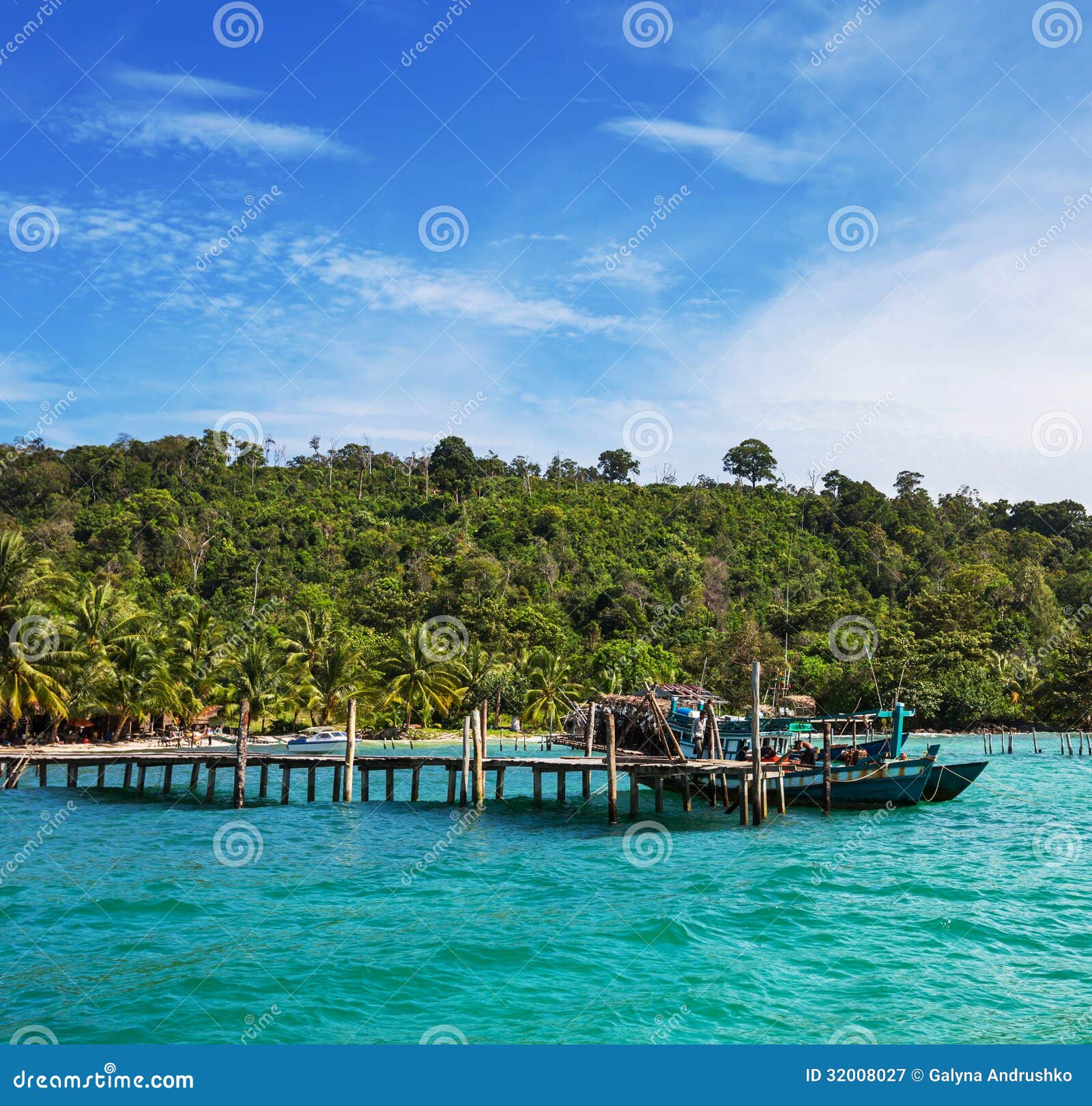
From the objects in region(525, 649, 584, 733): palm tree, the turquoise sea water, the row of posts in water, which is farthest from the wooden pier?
the row of posts in water

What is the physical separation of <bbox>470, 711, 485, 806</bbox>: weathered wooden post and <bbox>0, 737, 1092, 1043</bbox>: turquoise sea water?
2.39 m

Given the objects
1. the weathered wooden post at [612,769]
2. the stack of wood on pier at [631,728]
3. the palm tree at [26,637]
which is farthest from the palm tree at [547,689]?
the weathered wooden post at [612,769]

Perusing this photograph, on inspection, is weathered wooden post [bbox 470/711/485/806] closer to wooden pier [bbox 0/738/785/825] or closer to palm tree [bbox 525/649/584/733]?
wooden pier [bbox 0/738/785/825]

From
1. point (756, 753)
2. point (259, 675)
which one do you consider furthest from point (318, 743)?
point (756, 753)

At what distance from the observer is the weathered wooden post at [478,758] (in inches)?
1230

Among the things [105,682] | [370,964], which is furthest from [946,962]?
[105,682]

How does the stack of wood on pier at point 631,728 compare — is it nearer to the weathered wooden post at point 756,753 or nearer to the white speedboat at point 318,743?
the weathered wooden post at point 756,753

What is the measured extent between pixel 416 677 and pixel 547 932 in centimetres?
4111

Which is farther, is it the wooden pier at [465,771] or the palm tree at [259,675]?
the palm tree at [259,675]

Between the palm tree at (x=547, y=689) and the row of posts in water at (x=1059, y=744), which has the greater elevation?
the palm tree at (x=547, y=689)

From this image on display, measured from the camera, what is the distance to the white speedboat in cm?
4975

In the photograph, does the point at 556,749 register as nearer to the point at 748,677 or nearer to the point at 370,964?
the point at 748,677

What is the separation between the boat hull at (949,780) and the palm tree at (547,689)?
29094mm

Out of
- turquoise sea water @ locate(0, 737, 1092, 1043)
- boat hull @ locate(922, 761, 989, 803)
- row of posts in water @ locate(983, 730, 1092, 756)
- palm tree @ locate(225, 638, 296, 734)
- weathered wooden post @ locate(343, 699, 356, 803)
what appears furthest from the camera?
row of posts in water @ locate(983, 730, 1092, 756)
